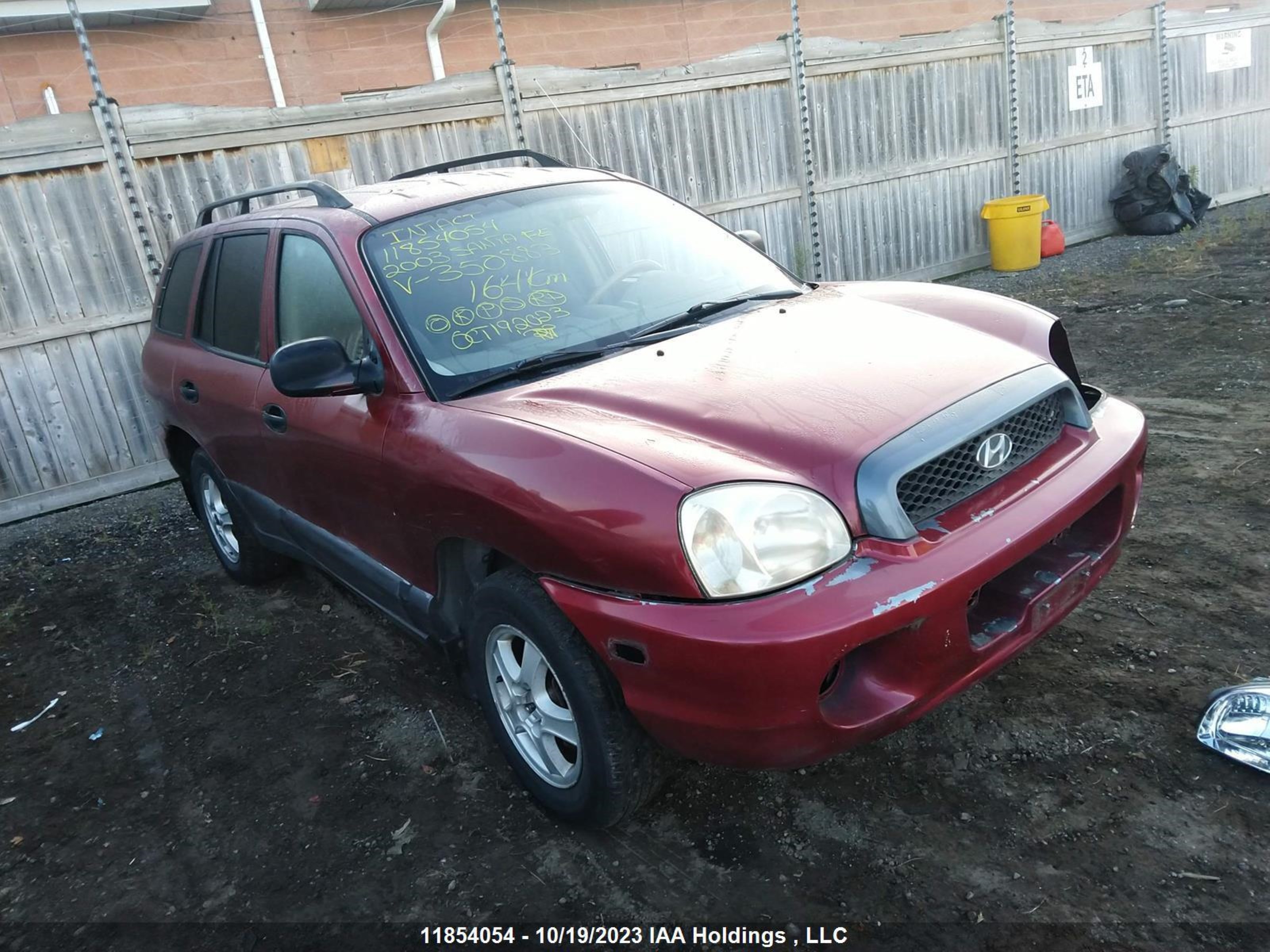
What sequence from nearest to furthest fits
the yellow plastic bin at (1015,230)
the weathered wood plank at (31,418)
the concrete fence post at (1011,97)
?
1. the weathered wood plank at (31,418)
2. the yellow plastic bin at (1015,230)
3. the concrete fence post at (1011,97)

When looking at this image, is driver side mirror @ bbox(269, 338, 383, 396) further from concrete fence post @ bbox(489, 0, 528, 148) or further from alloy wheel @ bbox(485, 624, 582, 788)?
concrete fence post @ bbox(489, 0, 528, 148)

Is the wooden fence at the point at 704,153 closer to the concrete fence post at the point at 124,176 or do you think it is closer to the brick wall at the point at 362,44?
the concrete fence post at the point at 124,176

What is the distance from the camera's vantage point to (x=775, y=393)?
251 cm

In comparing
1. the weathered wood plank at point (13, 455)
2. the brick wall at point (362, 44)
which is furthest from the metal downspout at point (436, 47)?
the weathered wood plank at point (13, 455)

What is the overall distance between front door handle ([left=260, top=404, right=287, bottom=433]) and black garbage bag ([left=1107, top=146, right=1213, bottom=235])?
1199 cm

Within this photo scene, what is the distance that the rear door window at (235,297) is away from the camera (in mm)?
3680

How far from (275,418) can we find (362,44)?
34.7 feet

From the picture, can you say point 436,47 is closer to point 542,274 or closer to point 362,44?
point 362,44

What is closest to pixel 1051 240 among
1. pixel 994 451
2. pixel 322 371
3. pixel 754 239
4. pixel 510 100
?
pixel 510 100

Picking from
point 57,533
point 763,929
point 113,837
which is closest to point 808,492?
point 763,929

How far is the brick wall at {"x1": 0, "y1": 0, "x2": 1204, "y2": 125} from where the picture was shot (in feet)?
35.7

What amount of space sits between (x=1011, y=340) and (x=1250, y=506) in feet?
5.93

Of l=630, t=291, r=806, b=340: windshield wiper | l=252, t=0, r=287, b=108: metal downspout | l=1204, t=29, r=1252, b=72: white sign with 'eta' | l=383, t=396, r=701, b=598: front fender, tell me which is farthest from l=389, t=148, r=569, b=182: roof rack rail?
l=1204, t=29, r=1252, b=72: white sign with 'eta'

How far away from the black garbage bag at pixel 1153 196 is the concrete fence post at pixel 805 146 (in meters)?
5.09
